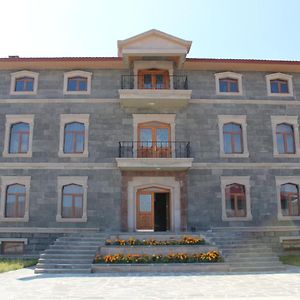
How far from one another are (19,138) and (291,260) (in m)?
14.2

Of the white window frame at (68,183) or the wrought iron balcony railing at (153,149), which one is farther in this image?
the wrought iron balcony railing at (153,149)

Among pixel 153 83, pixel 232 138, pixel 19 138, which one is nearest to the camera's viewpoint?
pixel 19 138

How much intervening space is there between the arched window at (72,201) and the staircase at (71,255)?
1.94 m

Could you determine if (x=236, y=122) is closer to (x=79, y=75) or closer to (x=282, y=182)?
(x=282, y=182)


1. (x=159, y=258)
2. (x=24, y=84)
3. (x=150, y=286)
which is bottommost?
(x=150, y=286)

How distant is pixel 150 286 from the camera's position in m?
10.6

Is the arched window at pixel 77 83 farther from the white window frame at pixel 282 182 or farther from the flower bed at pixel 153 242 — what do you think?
the white window frame at pixel 282 182

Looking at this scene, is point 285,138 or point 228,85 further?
point 228,85

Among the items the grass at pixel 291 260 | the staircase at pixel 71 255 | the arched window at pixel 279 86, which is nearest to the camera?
the staircase at pixel 71 255

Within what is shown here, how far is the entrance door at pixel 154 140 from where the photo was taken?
1917 cm

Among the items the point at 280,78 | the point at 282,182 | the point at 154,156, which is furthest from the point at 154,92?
the point at 282,182

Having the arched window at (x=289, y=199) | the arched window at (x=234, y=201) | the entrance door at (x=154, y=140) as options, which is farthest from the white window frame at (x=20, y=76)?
the arched window at (x=289, y=199)

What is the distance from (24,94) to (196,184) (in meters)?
10.1

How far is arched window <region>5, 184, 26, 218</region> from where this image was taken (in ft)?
61.2
